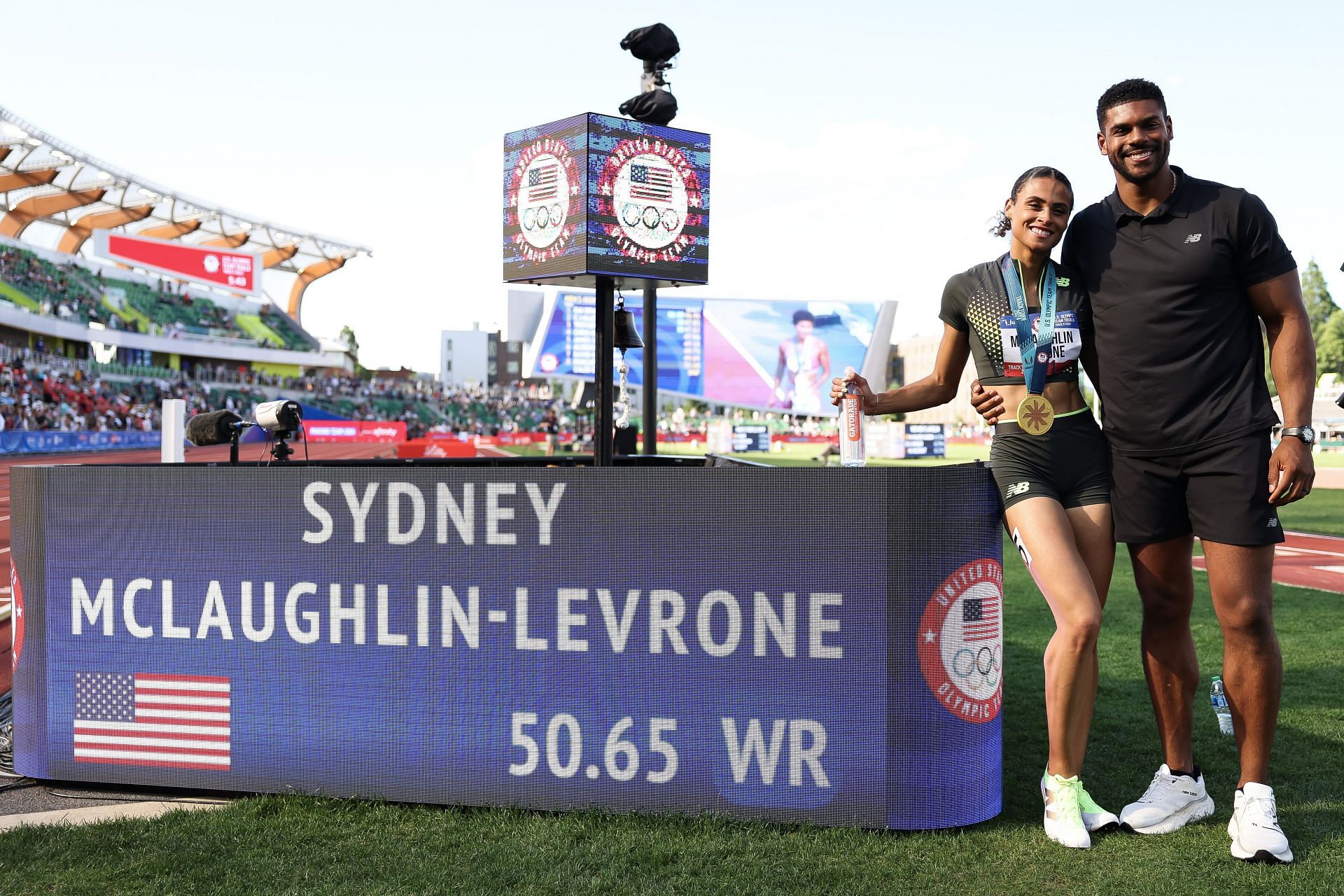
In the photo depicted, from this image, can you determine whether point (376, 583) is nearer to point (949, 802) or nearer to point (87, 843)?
point (87, 843)

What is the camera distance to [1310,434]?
10.6ft

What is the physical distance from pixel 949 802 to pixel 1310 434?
5.22ft

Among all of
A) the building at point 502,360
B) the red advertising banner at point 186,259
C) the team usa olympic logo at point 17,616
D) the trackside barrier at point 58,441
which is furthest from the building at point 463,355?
the team usa olympic logo at point 17,616

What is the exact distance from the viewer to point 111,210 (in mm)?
60094

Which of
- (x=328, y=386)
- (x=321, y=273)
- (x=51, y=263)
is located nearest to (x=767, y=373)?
(x=328, y=386)

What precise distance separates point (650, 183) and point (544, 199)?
49cm

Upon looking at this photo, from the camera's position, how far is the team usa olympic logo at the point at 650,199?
4684 millimetres

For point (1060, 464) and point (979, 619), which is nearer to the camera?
point (1060, 464)

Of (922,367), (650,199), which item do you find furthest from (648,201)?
(922,367)

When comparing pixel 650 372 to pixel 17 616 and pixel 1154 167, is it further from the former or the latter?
pixel 1154 167

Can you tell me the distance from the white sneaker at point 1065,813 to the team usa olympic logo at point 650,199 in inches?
110

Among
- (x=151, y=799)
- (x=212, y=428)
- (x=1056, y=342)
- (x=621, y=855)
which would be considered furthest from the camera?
(x=212, y=428)

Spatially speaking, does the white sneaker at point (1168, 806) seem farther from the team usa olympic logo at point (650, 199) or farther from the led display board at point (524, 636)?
the team usa olympic logo at point (650, 199)

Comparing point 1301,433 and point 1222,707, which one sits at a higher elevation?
point 1301,433
